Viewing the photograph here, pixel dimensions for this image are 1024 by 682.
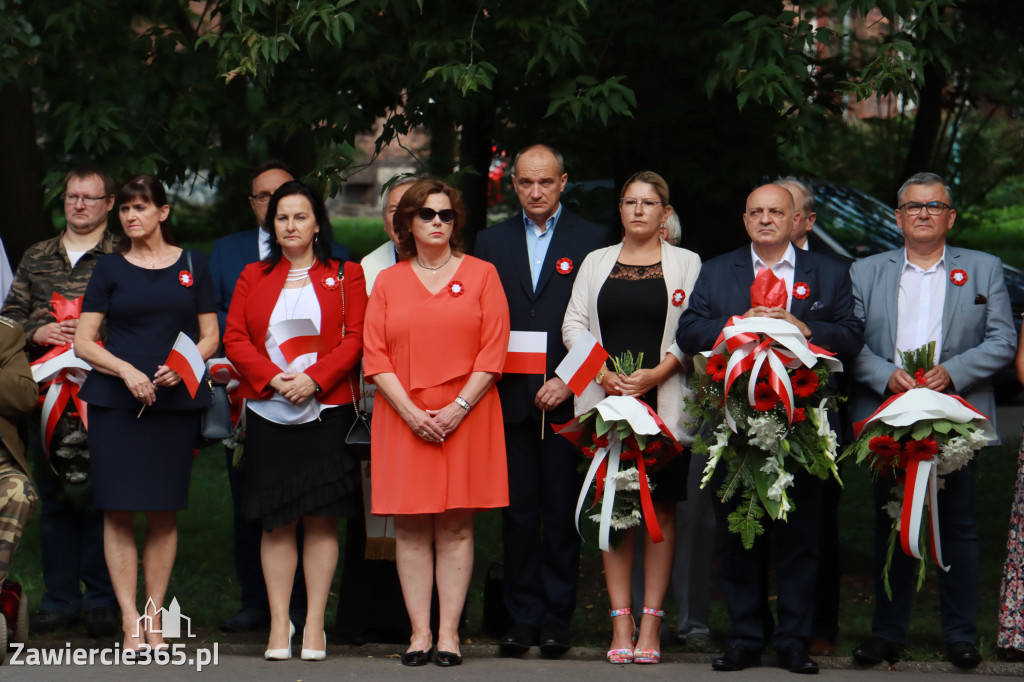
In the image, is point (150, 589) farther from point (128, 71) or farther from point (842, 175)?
point (842, 175)

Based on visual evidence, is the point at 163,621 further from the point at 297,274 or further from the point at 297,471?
the point at 297,274

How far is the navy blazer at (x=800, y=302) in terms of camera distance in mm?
6453

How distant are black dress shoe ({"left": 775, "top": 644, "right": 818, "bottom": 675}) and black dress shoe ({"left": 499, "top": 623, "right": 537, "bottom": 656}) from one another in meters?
1.16

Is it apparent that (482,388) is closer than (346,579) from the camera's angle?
Yes

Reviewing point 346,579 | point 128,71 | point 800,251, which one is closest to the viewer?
point 800,251

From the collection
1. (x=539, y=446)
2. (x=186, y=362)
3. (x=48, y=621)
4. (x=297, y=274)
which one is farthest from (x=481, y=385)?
(x=48, y=621)

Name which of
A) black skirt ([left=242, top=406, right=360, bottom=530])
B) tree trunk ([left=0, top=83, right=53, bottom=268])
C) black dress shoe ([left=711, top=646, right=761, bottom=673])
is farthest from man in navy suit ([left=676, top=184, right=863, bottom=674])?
tree trunk ([left=0, top=83, right=53, bottom=268])

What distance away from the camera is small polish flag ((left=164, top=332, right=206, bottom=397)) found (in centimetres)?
666

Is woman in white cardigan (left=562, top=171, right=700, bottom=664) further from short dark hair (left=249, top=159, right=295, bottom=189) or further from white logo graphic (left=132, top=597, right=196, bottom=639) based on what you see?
white logo graphic (left=132, top=597, right=196, bottom=639)

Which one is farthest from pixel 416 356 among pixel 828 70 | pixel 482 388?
pixel 828 70

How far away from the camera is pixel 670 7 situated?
845 cm

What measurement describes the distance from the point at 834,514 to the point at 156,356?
3.31m

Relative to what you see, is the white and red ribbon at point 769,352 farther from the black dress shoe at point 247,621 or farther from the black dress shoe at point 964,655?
the black dress shoe at point 247,621

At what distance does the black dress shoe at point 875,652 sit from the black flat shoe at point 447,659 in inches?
70.4
